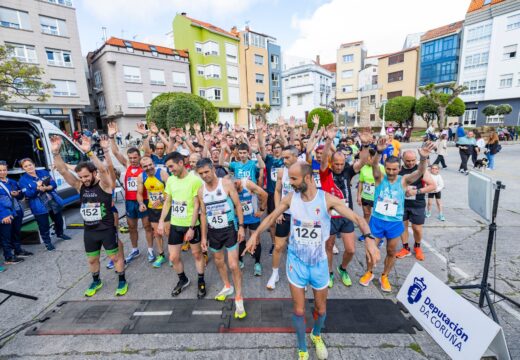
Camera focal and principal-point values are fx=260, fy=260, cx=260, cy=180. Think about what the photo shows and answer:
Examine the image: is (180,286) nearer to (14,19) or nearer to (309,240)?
(309,240)

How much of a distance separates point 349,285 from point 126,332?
3407 mm

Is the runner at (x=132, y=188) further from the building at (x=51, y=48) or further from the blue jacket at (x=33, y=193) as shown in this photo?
the building at (x=51, y=48)

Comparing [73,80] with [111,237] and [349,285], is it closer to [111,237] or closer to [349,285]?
[111,237]

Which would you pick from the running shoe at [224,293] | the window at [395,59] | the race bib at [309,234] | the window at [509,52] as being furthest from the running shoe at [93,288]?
the window at [395,59]

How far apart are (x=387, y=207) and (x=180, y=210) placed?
3.27 m

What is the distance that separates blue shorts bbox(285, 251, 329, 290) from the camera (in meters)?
2.81

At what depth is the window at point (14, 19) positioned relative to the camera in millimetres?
23281

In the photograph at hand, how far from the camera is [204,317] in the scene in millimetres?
3707

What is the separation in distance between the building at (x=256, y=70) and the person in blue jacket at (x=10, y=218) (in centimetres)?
3576

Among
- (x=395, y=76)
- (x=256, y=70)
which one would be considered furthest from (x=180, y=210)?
(x=395, y=76)

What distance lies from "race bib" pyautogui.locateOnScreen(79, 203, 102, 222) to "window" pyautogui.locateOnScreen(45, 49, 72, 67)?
31.4 m

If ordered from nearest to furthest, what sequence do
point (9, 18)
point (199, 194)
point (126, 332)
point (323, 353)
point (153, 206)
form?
point (323, 353), point (126, 332), point (199, 194), point (153, 206), point (9, 18)

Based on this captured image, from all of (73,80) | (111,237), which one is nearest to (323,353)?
(111,237)

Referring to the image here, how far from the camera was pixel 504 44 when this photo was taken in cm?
3078
